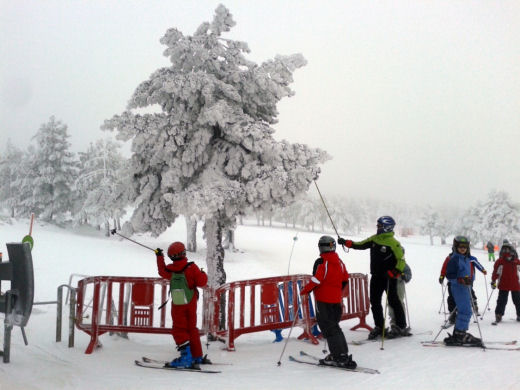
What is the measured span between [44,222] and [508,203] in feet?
152

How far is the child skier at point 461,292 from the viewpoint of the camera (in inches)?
274

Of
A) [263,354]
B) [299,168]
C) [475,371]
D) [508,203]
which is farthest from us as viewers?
[508,203]

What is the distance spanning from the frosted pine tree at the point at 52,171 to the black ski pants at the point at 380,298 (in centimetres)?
3276

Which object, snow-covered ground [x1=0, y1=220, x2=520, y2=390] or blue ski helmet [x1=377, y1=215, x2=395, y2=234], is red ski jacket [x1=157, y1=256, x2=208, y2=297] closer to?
snow-covered ground [x1=0, y1=220, x2=520, y2=390]

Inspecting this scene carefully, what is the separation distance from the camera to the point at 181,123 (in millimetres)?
11359

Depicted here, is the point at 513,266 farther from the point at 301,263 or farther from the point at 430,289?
the point at 301,263

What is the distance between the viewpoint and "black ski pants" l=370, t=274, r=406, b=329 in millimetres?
7984

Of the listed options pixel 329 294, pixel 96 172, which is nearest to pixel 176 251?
pixel 329 294

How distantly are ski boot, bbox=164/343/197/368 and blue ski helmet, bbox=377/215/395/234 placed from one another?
13.7 ft

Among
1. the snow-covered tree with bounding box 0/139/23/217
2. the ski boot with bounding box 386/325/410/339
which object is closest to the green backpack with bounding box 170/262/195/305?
the ski boot with bounding box 386/325/410/339

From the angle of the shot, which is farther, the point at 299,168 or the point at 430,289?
the point at 430,289

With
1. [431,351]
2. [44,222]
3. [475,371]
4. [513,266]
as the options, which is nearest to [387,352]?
[431,351]

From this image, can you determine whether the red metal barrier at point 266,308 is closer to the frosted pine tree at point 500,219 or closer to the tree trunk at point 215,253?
the tree trunk at point 215,253

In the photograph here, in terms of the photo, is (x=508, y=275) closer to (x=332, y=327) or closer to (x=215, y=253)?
(x=332, y=327)
